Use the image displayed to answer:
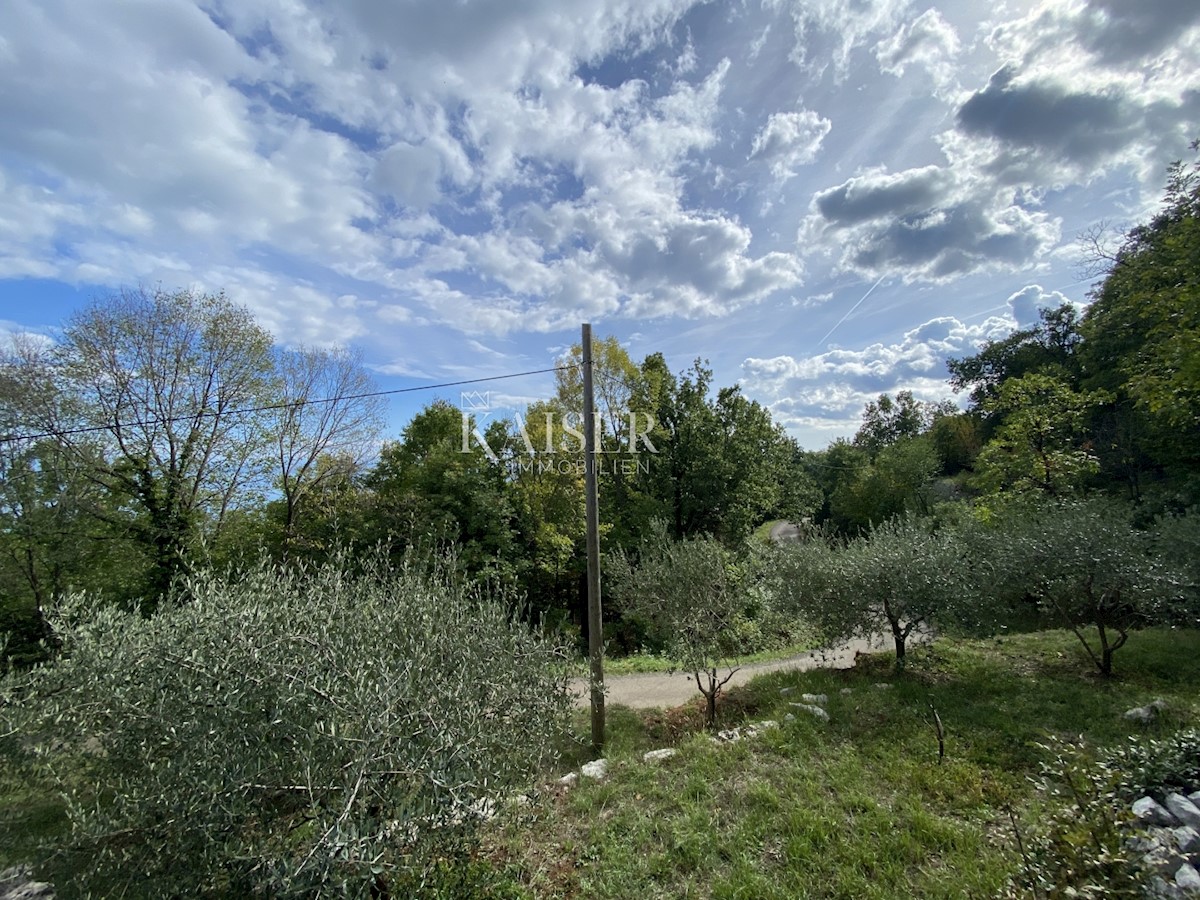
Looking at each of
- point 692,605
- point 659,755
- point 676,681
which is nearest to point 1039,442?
point 676,681

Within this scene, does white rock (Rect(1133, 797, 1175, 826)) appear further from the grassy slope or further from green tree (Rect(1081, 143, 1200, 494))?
green tree (Rect(1081, 143, 1200, 494))

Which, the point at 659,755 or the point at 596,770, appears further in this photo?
the point at 659,755

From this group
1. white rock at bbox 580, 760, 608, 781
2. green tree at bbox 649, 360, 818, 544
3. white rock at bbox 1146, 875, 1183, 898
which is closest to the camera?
white rock at bbox 1146, 875, 1183, 898

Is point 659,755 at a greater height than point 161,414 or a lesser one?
lesser

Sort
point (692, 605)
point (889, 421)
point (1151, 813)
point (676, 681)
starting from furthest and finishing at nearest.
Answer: point (889, 421)
point (676, 681)
point (692, 605)
point (1151, 813)

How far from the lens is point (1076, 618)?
857 centimetres

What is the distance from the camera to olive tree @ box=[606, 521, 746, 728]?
7.11 m

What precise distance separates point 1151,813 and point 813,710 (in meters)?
3.80

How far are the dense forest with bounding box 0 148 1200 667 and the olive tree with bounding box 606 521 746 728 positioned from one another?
2.69 metres

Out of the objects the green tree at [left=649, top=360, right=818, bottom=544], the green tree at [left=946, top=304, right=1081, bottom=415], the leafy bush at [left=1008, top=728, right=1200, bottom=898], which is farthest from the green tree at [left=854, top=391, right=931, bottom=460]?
the leafy bush at [left=1008, top=728, right=1200, bottom=898]

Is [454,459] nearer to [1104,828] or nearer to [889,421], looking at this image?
[1104,828]

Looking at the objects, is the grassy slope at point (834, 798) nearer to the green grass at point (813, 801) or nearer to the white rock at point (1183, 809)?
the green grass at point (813, 801)

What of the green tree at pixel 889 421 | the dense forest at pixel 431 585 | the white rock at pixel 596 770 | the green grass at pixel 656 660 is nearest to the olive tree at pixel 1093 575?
the dense forest at pixel 431 585

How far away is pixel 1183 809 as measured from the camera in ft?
9.12
